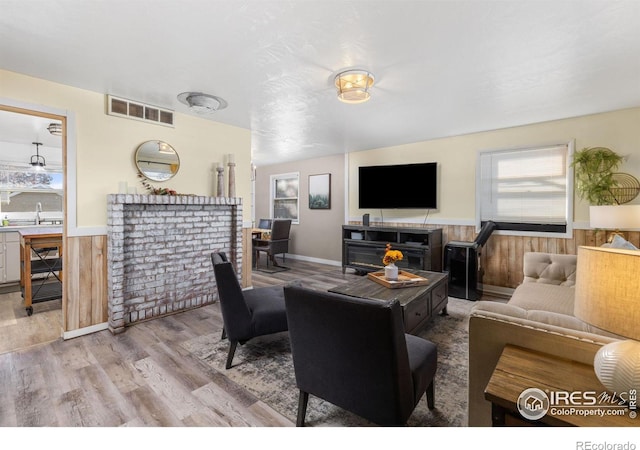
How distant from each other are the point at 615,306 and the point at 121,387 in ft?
8.60

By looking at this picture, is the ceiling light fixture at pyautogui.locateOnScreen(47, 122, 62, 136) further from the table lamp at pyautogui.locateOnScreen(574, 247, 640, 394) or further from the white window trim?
the table lamp at pyautogui.locateOnScreen(574, 247, 640, 394)

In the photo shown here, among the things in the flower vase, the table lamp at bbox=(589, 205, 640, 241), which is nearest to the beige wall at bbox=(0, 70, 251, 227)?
the flower vase

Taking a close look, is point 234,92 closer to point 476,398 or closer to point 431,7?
point 431,7

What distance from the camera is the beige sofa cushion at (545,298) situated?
2164 millimetres

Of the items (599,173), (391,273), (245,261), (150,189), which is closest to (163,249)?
(150,189)

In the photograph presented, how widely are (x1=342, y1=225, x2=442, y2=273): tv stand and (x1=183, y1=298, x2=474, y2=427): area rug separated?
1.42m

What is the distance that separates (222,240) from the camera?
3.93 meters

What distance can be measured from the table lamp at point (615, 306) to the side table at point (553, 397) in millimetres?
61

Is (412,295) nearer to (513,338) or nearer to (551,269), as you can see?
(513,338)

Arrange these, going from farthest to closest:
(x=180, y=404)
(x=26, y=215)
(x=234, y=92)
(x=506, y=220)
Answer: (x=26, y=215) → (x=506, y=220) → (x=234, y=92) → (x=180, y=404)

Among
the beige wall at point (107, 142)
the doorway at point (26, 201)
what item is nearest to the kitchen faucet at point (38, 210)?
the doorway at point (26, 201)
